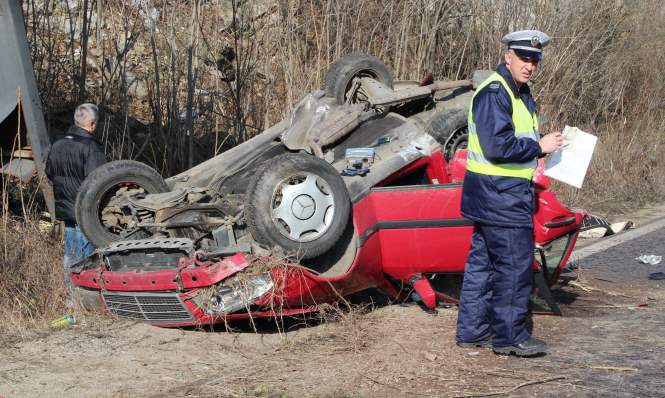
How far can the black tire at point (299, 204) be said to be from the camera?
17.1 feet

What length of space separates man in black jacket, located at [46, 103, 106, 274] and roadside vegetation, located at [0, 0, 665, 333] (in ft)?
0.90

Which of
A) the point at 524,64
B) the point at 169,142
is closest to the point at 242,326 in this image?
the point at 524,64

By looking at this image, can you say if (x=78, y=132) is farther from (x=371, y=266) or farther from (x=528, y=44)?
(x=528, y=44)

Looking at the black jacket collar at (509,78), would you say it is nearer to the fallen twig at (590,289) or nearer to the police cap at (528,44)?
the police cap at (528,44)

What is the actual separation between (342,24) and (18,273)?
492 cm

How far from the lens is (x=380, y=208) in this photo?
5539 mm

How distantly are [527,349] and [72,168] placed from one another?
11.8 feet

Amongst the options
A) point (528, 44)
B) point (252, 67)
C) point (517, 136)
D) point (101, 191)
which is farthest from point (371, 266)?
point (252, 67)

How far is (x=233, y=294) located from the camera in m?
5.12

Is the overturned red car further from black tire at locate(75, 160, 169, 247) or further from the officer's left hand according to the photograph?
the officer's left hand

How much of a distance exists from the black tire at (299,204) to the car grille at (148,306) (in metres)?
0.61

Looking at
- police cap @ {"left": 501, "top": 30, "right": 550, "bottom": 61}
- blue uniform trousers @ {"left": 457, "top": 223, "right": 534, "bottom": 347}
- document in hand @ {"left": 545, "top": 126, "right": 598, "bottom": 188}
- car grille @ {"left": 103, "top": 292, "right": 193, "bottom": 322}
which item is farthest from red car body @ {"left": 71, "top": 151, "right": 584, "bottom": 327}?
police cap @ {"left": 501, "top": 30, "right": 550, "bottom": 61}

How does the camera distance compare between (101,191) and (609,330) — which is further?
(101,191)

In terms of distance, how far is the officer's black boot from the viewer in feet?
16.2
